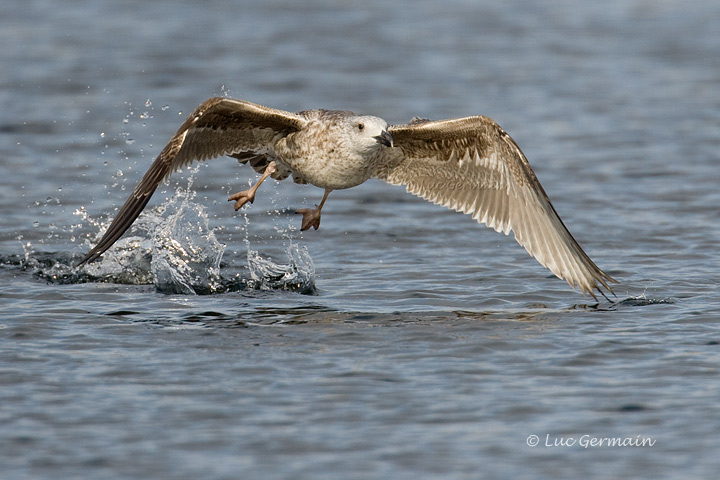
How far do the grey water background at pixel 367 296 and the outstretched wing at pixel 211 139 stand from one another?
811 millimetres

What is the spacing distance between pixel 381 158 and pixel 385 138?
0.91m

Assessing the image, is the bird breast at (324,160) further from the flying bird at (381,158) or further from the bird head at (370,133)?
the bird head at (370,133)

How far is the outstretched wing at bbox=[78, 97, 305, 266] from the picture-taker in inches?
317

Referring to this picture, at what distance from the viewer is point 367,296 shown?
30.3 feet

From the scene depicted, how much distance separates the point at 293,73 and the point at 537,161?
228 inches

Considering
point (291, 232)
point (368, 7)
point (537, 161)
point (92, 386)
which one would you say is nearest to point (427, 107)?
point (537, 161)

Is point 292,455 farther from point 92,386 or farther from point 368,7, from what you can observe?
point 368,7

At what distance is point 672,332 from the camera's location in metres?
8.06

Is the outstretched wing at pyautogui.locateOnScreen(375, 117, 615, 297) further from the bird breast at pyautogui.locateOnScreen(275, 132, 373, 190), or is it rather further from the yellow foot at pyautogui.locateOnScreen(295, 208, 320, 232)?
the yellow foot at pyautogui.locateOnScreen(295, 208, 320, 232)

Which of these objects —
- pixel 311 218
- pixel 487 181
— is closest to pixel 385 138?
pixel 311 218

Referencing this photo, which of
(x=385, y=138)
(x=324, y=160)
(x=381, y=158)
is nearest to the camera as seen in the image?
(x=385, y=138)

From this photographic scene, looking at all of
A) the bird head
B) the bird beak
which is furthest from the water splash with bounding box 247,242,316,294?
the bird beak

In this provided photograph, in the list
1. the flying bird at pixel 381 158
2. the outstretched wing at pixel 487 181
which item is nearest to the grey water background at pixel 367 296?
the outstretched wing at pixel 487 181

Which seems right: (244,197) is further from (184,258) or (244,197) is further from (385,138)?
(385,138)
